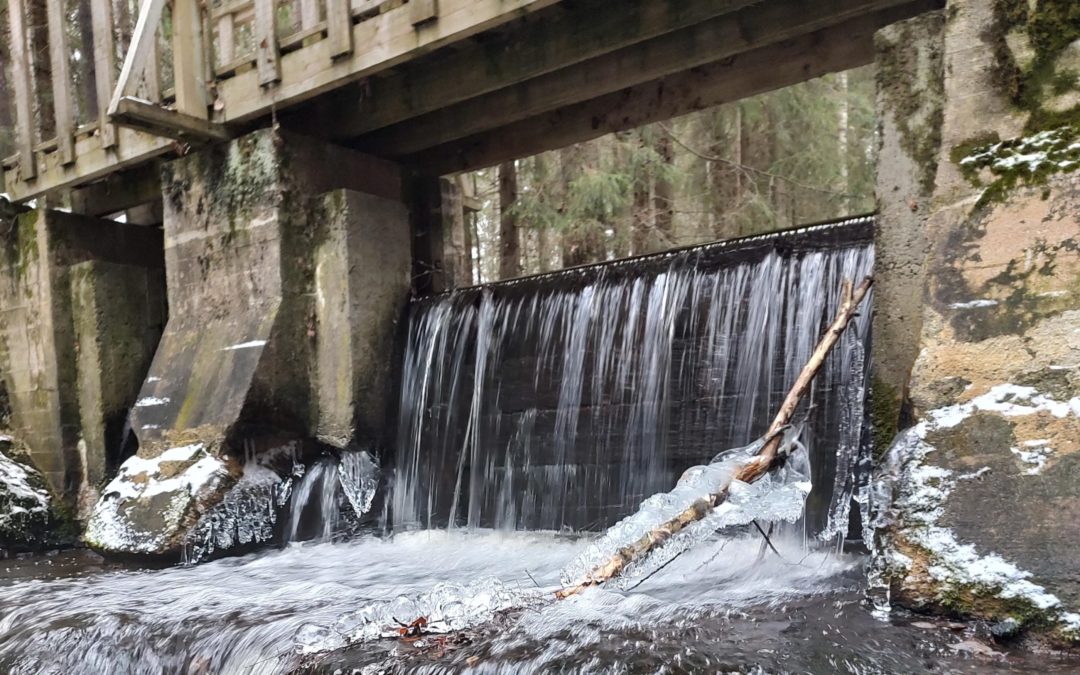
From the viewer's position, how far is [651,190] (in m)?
11.8

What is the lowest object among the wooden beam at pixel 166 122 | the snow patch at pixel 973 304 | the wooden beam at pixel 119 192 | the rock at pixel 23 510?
the rock at pixel 23 510

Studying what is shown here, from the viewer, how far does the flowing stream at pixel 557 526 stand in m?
3.21

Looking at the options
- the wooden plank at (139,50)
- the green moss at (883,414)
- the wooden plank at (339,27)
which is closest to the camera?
the green moss at (883,414)

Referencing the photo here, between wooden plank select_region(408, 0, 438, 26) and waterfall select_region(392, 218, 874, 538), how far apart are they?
89.8 inches

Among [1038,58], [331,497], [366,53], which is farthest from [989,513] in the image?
[331,497]

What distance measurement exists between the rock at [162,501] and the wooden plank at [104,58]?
3147 mm

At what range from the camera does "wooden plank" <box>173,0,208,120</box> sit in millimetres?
6645

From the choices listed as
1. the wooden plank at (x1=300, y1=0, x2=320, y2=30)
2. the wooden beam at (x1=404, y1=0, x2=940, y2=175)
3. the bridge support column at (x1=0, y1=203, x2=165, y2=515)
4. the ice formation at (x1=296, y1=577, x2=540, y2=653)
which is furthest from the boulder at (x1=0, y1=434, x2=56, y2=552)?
the ice formation at (x1=296, y1=577, x2=540, y2=653)

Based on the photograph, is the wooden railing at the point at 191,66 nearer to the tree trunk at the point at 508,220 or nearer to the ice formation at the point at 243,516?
the ice formation at the point at 243,516

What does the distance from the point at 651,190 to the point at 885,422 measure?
321 inches

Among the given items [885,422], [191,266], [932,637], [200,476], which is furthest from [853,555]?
[191,266]

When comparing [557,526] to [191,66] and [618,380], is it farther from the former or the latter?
[191,66]

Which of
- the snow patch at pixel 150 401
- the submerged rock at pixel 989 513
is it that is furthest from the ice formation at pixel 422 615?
the snow patch at pixel 150 401

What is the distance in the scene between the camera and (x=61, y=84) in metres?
8.00
